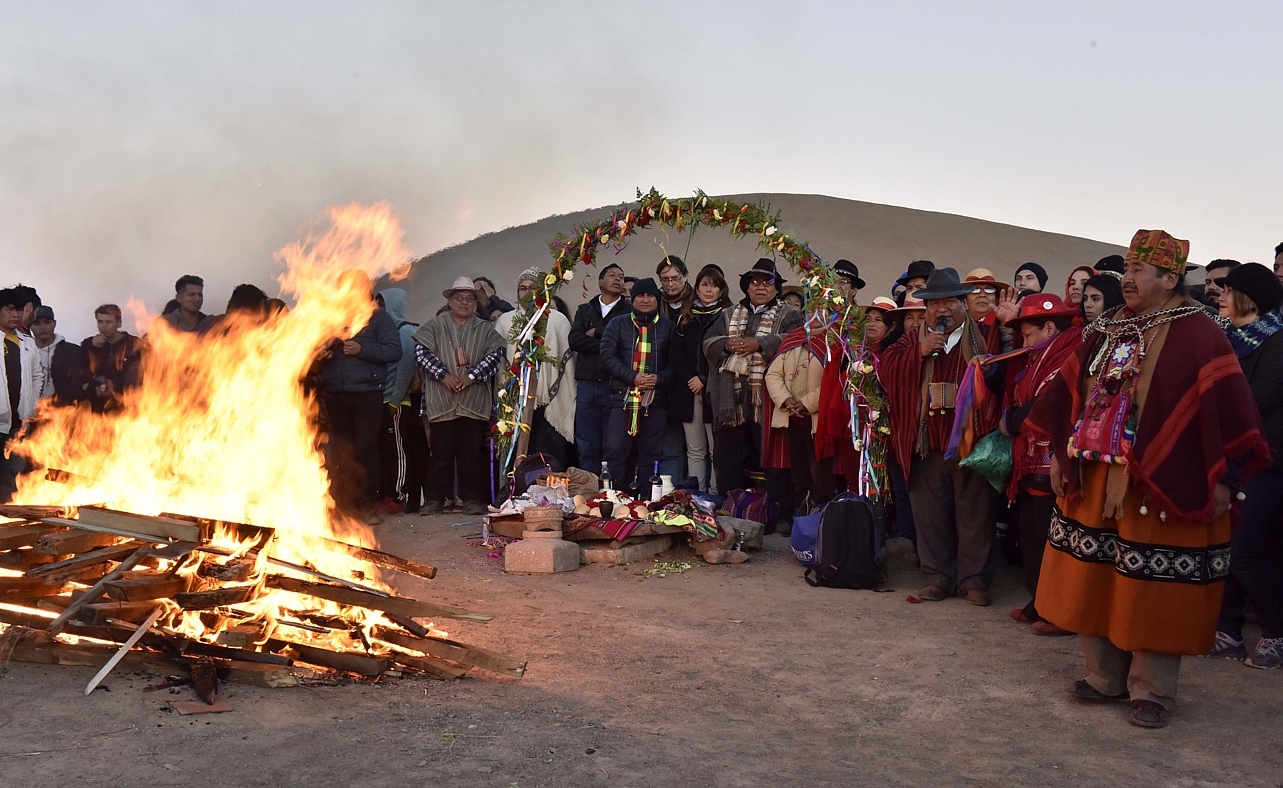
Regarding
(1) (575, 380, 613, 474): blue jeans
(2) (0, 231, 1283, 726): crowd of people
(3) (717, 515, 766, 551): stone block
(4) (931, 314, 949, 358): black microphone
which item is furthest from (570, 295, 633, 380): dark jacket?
(4) (931, 314, 949, 358): black microphone

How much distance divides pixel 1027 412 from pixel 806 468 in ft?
11.2

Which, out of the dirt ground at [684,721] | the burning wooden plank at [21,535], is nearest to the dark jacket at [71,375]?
the burning wooden plank at [21,535]

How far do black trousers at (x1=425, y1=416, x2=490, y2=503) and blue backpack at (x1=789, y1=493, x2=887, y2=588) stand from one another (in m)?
4.28

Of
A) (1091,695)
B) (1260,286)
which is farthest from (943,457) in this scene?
(1091,695)

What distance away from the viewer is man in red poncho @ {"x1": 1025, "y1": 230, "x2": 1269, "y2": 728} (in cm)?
470

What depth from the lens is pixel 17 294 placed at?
9344mm

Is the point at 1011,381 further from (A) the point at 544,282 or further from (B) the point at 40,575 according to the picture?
(B) the point at 40,575

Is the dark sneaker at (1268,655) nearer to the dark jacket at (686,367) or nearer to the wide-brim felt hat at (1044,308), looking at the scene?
the wide-brim felt hat at (1044,308)

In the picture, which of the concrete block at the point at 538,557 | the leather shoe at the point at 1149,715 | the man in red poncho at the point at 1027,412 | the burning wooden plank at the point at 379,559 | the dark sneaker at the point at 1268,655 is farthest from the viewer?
the concrete block at the point at 538,557

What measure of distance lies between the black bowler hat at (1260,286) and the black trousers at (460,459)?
7201 millimetres

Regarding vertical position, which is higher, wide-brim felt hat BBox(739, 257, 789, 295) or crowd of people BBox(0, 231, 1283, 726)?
wide-brim felt hat BBox(739, 257, 789, 295)

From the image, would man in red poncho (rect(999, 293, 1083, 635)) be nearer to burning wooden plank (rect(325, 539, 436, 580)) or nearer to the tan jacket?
the tan jacket

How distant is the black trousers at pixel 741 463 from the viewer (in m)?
10.1

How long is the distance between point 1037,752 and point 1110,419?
165cm
